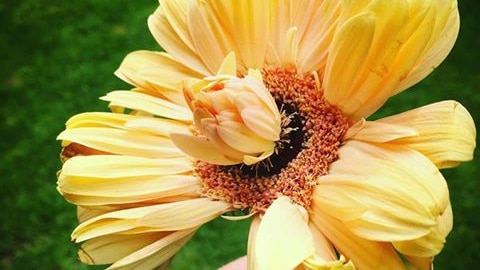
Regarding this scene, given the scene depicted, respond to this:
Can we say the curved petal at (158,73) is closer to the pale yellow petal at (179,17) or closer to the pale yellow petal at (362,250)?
the pale yellow petal at (179,17)

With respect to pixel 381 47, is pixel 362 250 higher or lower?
lower

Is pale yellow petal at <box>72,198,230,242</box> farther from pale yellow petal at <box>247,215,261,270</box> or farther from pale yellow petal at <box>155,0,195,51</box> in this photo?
pale yellow petal at <box>155,0,195,51</box>

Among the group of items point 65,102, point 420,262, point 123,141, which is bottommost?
point 65,102

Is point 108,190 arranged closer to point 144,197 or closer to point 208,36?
point 144,197

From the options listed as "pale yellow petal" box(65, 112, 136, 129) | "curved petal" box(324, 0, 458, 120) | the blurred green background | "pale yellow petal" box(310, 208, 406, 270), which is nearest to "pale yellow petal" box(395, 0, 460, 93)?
"curved petal" box(324, 0, 458, 120)

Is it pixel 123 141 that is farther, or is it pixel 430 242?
pixel 123 141

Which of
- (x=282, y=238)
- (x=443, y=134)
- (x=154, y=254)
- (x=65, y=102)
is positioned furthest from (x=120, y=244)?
(x=65, y=102)
